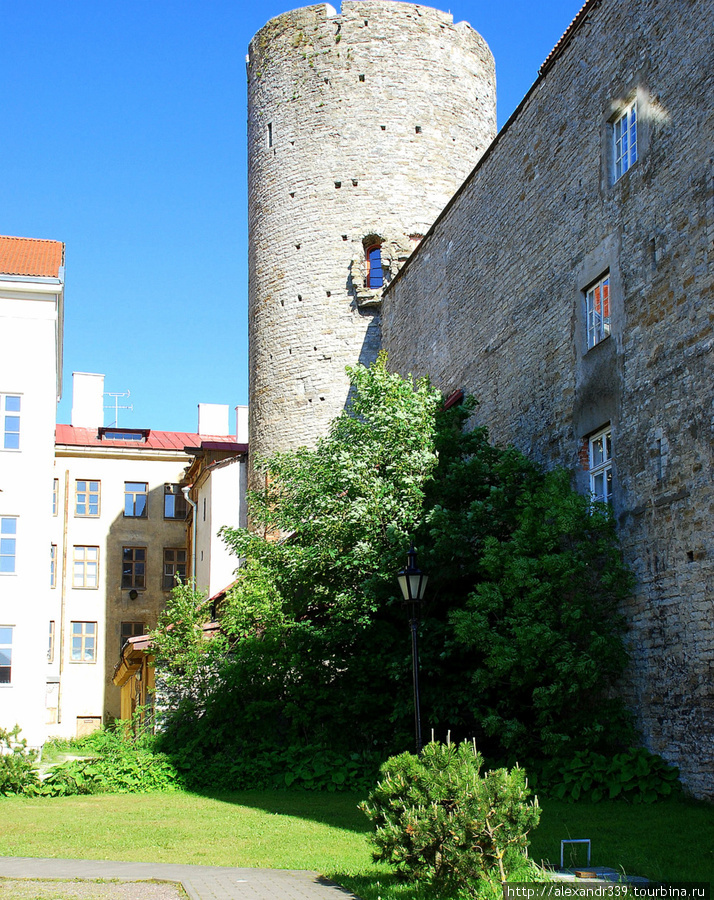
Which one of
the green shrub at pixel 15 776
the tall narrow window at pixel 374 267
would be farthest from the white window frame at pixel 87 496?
the green shrub at pixel 15 776

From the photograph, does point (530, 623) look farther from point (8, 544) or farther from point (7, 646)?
point (8, 544)

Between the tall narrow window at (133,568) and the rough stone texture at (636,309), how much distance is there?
2465 centimetres

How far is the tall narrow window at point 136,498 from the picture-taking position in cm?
4088

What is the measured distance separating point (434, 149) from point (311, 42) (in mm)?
4296

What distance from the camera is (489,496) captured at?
47.3 ft

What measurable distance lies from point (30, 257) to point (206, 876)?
1911 centimetres

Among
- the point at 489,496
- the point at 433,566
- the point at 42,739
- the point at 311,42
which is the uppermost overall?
the point at 311,42

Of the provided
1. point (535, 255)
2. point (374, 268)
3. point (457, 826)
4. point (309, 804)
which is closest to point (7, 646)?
point (309, 804)

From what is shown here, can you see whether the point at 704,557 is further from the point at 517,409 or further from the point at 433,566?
the point at 517,409

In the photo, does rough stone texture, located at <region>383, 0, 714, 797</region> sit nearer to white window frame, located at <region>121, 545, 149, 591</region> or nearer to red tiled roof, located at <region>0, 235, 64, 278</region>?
red tiled roof, located at <region>0, 235, 64, 278</region>

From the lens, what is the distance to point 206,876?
26.3 ft

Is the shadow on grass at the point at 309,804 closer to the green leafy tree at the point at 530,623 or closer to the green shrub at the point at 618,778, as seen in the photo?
the green leafy tree at the point at 530,623

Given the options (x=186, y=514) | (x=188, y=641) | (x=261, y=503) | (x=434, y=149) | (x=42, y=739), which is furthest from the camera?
(x=186, y=514)

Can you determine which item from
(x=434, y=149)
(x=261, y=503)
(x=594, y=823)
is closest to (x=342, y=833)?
(x=594, y=823)
